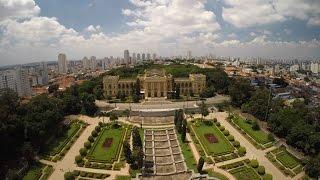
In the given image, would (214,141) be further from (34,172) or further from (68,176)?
(34,172)

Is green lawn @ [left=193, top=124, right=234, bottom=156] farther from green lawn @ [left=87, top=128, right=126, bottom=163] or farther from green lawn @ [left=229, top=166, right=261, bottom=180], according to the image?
green lawn @ [left=87, top=128, right=126, bottom=163]

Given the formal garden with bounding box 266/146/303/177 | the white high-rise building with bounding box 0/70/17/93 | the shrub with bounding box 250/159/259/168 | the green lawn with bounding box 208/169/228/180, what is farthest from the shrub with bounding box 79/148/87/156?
the white high-rise building with bounding box 0/70/17/93

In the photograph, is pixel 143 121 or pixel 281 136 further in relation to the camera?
pixel 143 121

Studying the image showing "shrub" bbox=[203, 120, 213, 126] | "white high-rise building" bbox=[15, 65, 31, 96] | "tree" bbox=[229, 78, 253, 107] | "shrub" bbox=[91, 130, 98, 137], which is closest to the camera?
"shrub" bbox=[91, 130, 98, 137]

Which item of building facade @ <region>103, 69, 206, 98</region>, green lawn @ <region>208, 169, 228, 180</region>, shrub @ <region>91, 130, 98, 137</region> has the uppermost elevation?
building facade @ <region>103, 69, 206, 98</region>

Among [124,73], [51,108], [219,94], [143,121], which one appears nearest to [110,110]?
[143,121]

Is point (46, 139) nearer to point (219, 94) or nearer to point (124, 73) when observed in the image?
point (219, 94)

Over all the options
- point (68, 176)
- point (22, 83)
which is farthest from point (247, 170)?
point (22, 83)
